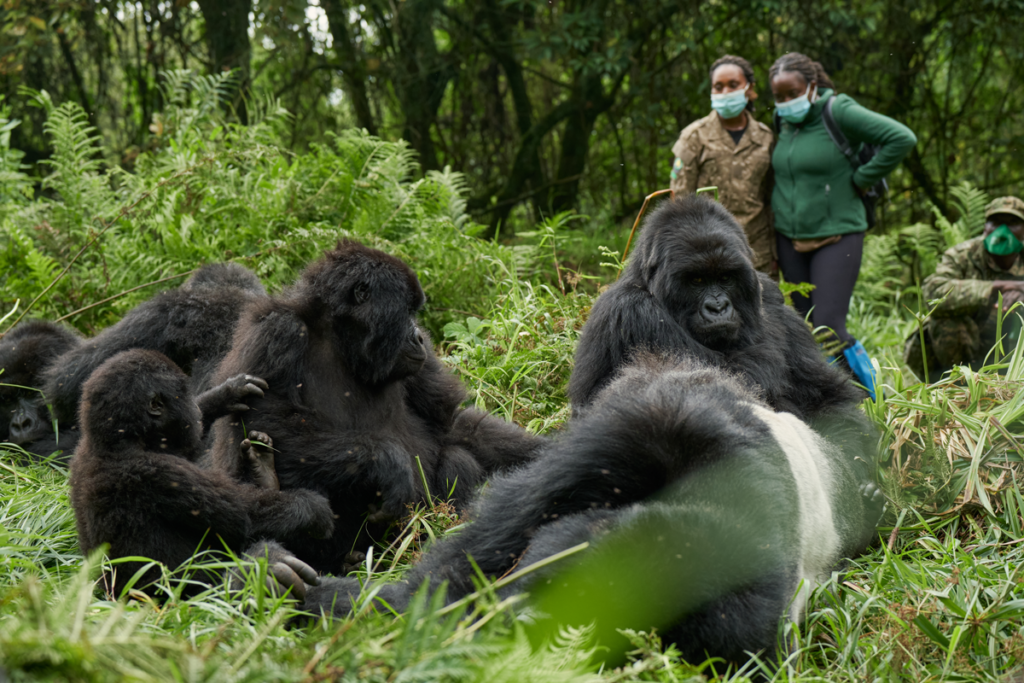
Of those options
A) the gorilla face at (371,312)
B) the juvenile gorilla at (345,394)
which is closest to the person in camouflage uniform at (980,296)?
the juvenile gorilla at (345,394)

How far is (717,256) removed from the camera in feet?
11.6

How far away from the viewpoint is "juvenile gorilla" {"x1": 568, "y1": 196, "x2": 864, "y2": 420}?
3549mm

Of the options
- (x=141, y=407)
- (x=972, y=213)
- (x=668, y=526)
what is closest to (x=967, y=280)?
(x=972, y=213)

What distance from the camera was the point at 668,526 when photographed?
2156mm

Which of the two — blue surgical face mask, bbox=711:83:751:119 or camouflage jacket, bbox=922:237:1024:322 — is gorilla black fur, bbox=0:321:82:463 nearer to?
blue surgical face mask, bbox=711:83:751:119

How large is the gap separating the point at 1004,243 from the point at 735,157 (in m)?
1.98

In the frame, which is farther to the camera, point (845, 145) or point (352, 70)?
point (352, 70)

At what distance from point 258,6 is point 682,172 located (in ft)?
12.4

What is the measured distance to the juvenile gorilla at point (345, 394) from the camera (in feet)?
10.7

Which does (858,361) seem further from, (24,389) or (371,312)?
(24,389)

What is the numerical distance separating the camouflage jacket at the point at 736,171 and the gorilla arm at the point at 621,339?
8.95ft

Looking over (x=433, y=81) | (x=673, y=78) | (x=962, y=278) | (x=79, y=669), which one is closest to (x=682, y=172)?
(x=962, y=278)

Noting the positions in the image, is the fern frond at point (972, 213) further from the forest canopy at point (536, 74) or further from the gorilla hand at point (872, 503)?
the gorilla hand at point (872, 503)

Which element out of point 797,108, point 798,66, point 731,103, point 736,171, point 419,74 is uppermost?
point 419,74
